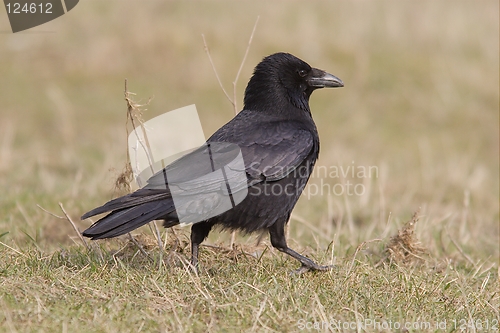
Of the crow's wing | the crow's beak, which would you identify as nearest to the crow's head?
the crow's beak

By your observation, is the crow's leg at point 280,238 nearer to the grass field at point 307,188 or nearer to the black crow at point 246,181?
the black crow at point 246,181

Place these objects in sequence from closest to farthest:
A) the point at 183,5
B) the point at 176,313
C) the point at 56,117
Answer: the point at 176,313
the point at 56,117
the point at 183,5

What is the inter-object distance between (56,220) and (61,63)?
7.98 m

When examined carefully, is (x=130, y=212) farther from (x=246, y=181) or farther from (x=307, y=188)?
(x=307, y=188)

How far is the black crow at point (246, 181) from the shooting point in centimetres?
416

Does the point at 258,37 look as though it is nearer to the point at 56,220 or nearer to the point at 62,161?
the point at 62,161

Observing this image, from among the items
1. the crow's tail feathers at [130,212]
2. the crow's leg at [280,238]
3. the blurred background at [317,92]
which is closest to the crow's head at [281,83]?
the crow's leg at [280,238]

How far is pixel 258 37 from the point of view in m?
13.3

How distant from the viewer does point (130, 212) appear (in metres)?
4.11

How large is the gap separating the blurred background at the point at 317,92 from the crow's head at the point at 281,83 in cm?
227

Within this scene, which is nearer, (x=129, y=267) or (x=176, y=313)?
(x=176, y=313)

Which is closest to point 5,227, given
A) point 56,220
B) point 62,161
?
point 56,220

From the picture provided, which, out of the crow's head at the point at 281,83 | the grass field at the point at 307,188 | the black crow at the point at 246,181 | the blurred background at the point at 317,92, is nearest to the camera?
the grass field at the point at 307,188

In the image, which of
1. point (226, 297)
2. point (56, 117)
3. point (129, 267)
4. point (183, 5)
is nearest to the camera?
point (226, 297)
